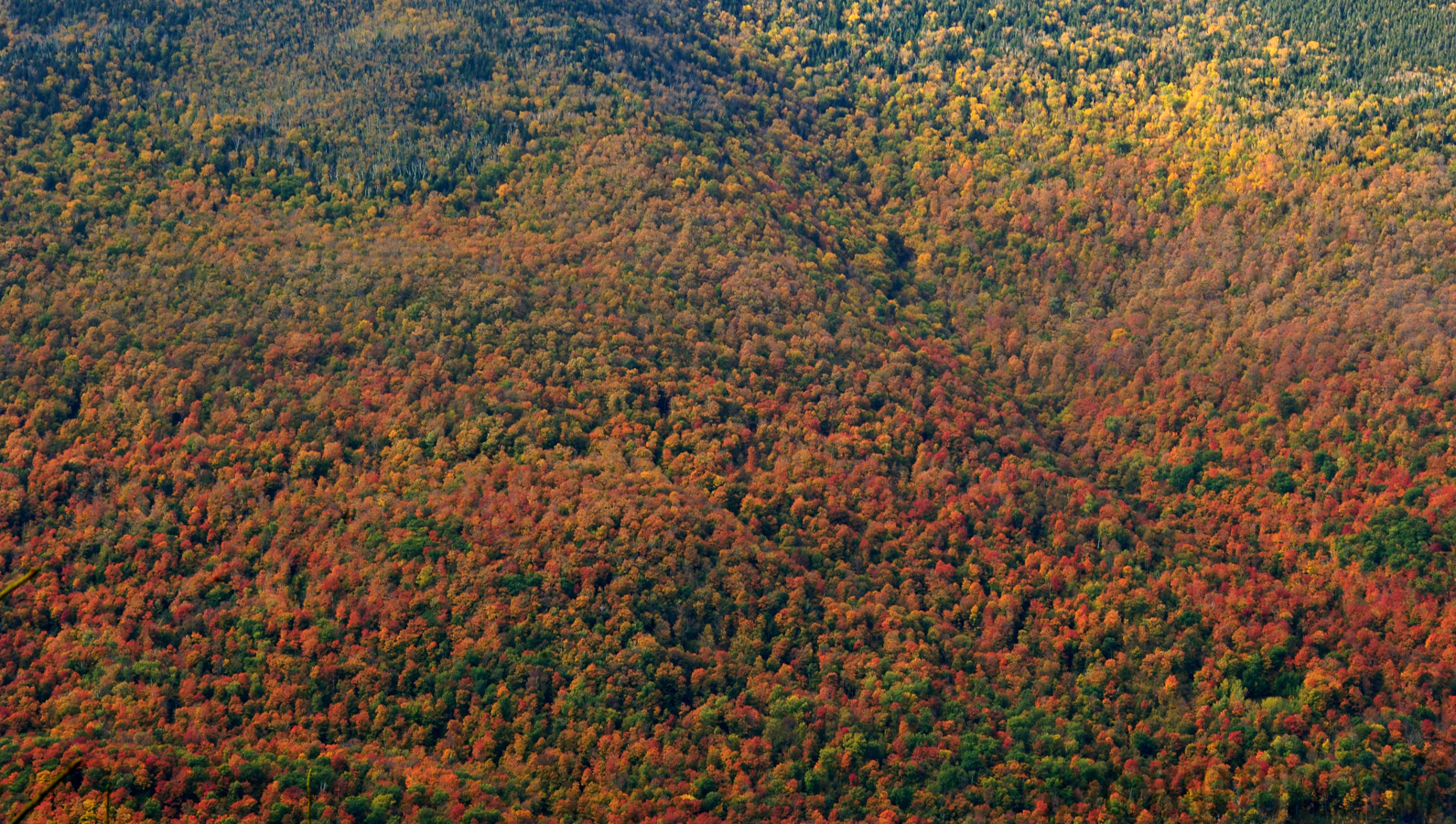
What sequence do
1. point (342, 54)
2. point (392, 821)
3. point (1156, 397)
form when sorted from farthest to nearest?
point (342, 54)
point (1156, 397)
point (392, 821)

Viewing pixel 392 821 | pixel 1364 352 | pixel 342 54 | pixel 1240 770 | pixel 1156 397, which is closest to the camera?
pixel 392 821

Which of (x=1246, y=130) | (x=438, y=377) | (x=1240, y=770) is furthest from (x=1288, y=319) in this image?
(x=438, y=377)

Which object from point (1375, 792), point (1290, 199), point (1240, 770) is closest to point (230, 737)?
point (1240, 770)

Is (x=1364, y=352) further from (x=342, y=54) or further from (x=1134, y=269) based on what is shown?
(x=342, y=54)

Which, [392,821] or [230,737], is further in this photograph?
[230,737]

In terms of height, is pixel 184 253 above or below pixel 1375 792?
above

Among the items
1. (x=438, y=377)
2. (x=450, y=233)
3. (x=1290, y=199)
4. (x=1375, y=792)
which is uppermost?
(x=1290, y=199)
